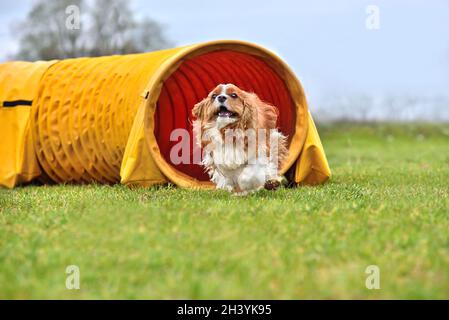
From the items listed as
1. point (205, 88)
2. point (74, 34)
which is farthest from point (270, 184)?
point (74, 34)

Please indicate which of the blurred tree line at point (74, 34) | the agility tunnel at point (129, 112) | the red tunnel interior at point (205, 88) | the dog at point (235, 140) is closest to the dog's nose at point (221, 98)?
the dog at point (235, 140)

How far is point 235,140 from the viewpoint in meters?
6.60

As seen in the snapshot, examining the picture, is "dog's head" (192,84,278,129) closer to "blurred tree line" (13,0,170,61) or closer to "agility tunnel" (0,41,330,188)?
"agility tunnel" (0,41,330,188)

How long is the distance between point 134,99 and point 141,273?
13.6 feet

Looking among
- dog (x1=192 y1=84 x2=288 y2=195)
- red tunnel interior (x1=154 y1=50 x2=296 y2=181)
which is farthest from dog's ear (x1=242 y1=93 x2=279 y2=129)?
red tunnel interior (x1=154 y1=50 x2=296 y2=181)

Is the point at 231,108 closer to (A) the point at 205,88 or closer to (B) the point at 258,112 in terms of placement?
(B) the point at 258,112

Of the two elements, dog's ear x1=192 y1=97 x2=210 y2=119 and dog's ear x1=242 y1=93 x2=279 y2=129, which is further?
dog's ear x1=192 y1=97 x2=210 y2=119

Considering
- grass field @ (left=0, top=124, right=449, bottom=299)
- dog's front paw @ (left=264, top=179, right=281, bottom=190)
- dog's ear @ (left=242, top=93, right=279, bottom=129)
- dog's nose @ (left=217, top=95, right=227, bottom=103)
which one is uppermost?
dog's nose @ (left=217, top=95, right=227, bottom=103)

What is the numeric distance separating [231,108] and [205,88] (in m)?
2.22

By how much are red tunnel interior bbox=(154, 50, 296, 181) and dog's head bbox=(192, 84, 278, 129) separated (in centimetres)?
148

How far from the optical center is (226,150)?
6.61 m

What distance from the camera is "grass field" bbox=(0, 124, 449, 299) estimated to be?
366cm

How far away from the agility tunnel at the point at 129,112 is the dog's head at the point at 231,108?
84 centimetres
